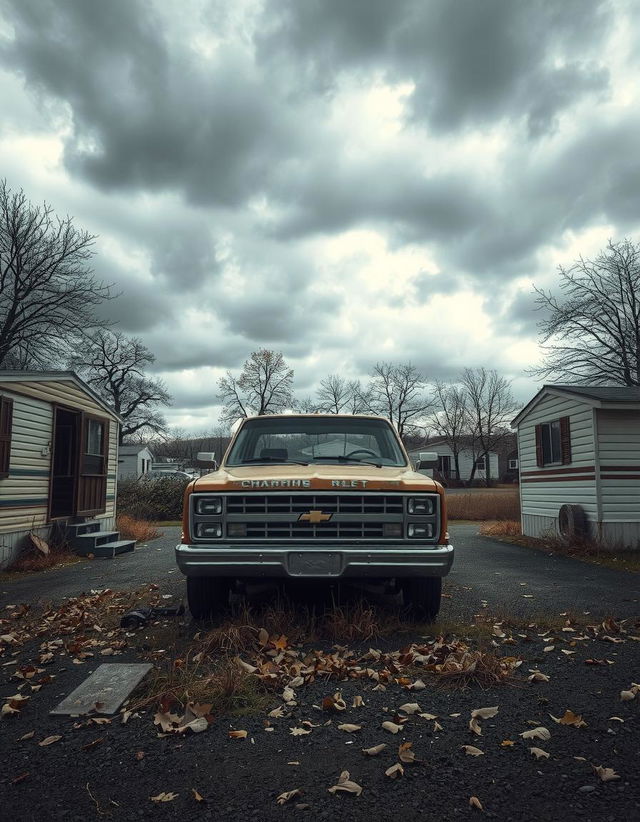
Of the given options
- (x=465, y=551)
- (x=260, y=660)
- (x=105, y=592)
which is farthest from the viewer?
(x=465, y=551)

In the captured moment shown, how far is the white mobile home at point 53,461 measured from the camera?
374 inches

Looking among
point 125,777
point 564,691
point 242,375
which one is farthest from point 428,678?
point 242,375

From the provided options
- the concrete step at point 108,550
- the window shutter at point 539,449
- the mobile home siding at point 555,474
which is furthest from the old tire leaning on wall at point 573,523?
the concrete step at point 108,550

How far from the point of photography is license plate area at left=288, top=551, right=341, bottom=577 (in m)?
4.54

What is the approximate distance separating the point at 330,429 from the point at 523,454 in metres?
9.94

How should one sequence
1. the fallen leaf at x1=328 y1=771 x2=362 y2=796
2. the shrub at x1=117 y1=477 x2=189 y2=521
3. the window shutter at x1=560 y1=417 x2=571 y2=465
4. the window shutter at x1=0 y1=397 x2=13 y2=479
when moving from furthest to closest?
the shrub at x1=117 y1=477 x2=189 y2=521, the window shutter at x1=560 y1=417 x2=571 y2=465, the window shutter at x1=0 y1=397 x2=13 y2=479, the fallen leaf at x1=328 y1=771 x2=362 y2=796

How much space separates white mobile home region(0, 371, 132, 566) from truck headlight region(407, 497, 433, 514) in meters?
7.05

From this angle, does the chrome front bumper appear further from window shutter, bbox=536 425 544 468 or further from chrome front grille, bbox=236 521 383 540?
window shutter, bbox=536 425 544 468

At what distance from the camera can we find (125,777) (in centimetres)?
265

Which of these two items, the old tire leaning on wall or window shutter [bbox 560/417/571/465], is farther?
window shutter [bbox 560/417/571/465]

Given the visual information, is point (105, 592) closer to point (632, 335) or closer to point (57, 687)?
point (57, 687)

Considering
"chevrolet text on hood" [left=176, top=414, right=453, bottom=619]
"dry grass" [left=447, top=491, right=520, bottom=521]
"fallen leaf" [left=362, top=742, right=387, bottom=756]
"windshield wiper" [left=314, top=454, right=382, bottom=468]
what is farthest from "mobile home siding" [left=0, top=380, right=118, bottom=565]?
"dry grass" [left=447, top=491, right=520, bottom=521]

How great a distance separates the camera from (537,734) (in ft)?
9.82

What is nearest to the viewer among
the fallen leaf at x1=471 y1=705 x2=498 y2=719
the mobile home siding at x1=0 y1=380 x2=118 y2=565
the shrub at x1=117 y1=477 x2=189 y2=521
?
the fallen leaf at x1=471 y1=705 x2=498 y2=719
